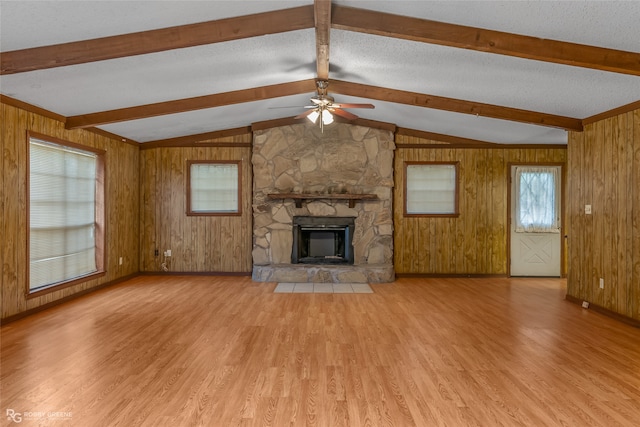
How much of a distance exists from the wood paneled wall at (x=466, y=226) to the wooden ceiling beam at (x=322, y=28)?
3.59m

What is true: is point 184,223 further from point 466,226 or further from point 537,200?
point 537,200

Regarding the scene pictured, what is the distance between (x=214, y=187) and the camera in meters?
7.50

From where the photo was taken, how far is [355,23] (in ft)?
11.0

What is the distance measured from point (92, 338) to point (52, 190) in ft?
7.92

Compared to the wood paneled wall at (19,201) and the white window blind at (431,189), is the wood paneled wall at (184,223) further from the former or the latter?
the white window blind at (431,189)

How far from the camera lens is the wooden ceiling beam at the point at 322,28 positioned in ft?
9.95

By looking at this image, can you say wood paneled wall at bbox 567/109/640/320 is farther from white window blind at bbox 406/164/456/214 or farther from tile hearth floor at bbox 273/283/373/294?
tile hearth floor at bbox 273/283/373/294

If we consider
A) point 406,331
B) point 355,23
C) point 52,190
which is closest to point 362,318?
point 406,331

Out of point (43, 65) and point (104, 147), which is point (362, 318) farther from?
point (104, 147)

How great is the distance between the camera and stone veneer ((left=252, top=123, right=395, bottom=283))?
7137 mm

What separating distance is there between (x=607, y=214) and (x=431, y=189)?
120 inches

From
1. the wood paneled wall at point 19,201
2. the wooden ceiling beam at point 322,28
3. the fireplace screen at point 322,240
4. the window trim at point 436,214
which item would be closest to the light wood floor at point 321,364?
the wood paneled wall at point 19,201

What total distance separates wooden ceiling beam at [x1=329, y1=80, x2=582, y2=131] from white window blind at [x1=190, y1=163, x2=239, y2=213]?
9.85ft

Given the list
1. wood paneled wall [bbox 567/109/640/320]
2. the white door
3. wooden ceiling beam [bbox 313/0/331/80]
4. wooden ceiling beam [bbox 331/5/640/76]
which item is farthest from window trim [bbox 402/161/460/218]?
wooden ceiling beam [bbox 331/5/640/76]
